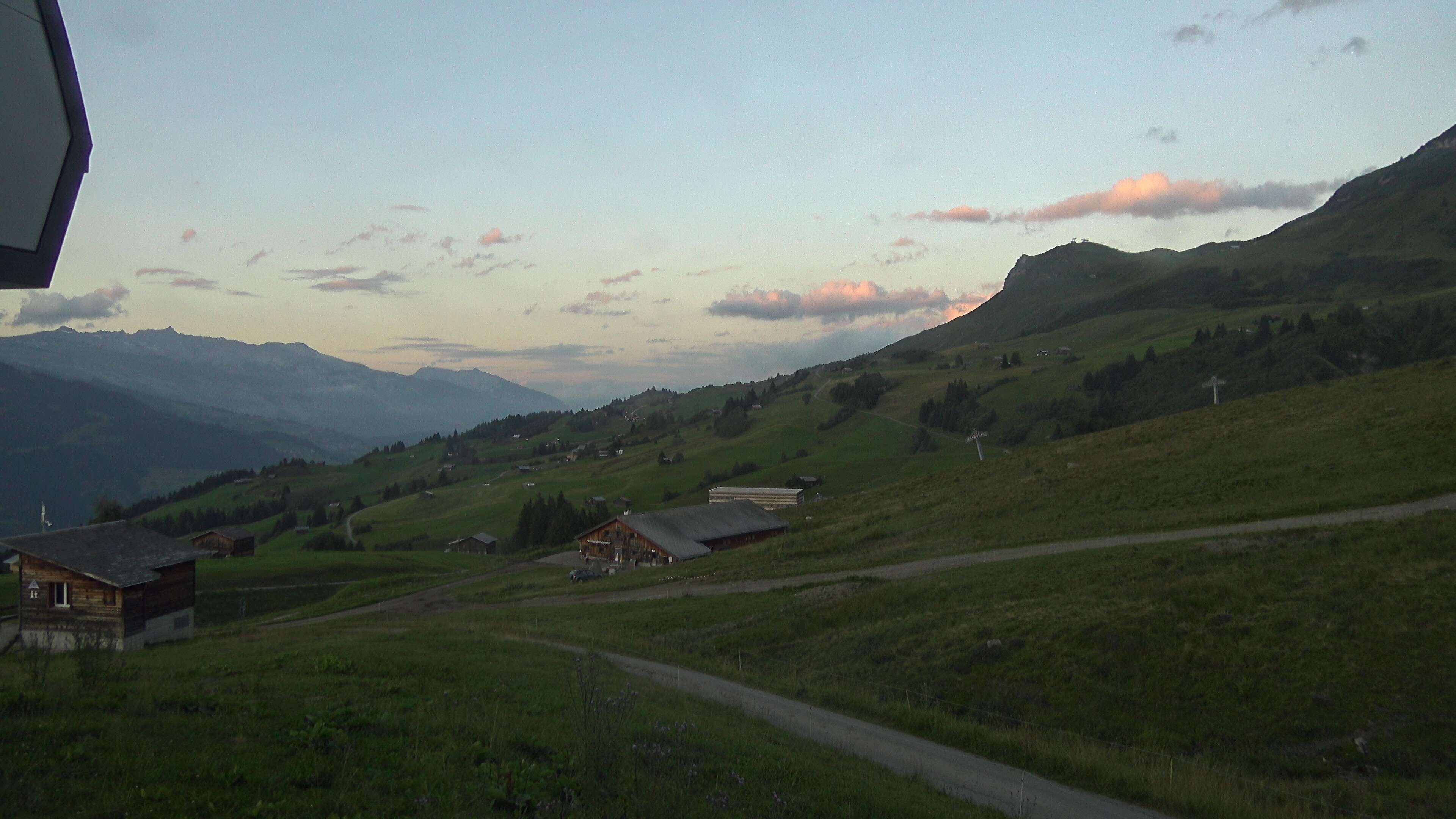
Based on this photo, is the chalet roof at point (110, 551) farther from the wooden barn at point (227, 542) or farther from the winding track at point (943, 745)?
the wooden barn at point (227, 542)

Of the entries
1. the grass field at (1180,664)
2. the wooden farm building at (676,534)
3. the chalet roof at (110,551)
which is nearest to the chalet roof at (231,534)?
the wooden farm building at (676,534)

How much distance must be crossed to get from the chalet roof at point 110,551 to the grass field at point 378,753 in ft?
86.5

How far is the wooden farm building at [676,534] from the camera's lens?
6925 cm

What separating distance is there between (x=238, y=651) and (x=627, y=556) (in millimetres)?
50377

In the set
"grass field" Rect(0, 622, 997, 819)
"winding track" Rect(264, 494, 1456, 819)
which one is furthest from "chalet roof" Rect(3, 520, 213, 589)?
"grass field" Rect(0, 622, 997, 819)

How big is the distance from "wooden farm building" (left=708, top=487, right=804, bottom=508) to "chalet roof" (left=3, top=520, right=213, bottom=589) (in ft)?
221

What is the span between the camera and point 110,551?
37.1 metres

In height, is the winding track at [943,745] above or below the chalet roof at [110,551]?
below

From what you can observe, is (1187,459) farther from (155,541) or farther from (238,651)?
(155,541)

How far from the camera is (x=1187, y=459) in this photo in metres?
47.1

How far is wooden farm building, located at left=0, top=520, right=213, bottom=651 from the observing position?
35.1 meters

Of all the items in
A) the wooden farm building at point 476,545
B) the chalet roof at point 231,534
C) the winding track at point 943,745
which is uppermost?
the winding track at point 943,745

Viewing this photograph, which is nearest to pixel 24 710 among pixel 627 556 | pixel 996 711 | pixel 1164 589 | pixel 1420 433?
pixel 996 711

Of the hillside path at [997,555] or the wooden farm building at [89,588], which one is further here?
the wooden farm building at [89,588]
